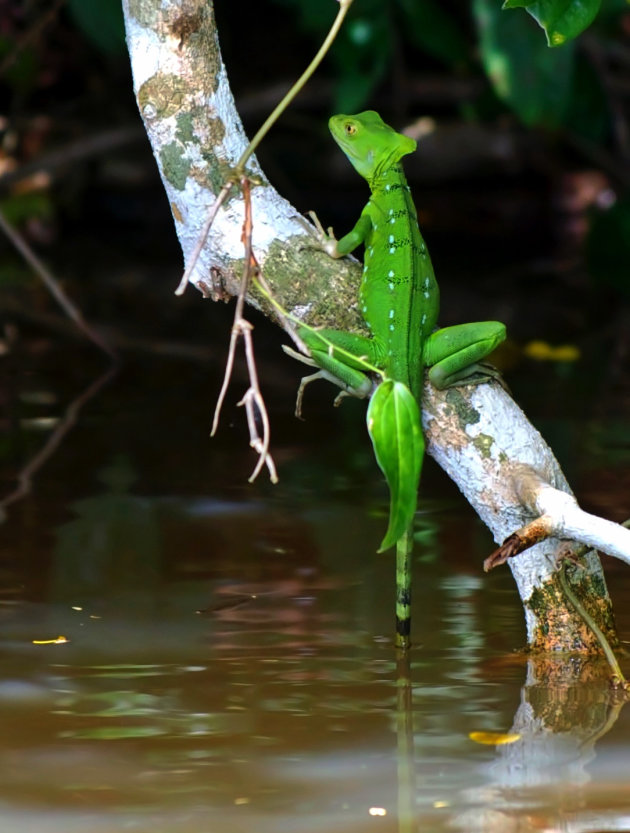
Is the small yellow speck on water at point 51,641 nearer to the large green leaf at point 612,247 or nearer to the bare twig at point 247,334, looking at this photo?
the bare twig at point 247,334

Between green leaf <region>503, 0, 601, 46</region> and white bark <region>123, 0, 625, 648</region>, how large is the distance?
1.86 ft

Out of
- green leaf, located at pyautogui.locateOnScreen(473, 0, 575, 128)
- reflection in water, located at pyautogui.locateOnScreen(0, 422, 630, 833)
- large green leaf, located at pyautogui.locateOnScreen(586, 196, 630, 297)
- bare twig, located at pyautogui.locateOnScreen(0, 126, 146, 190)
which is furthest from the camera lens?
bare twig, located at pyautogui.locateOnScreen(0, 126, 146, 190)

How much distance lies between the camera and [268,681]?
216cm

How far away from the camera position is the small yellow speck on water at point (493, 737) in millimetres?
1924

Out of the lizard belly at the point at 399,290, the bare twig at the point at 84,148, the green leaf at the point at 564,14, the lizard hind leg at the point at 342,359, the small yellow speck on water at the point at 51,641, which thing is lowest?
the small yellow speck on water at the point at 51,641

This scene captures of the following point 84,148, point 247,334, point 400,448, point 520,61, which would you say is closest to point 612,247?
point 520,61

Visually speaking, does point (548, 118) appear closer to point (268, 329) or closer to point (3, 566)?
point (268, 329)

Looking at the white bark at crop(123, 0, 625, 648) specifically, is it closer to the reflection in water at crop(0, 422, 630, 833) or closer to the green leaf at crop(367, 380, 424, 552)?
the reflection in water at crop(0, 422, 630, 833)

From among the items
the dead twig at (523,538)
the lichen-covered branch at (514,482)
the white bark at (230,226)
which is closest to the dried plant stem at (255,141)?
the white bark at (230,226)

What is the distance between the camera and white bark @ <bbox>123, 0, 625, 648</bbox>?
2.16 meters

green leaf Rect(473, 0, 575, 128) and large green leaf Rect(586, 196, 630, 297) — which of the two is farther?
large green leaf Rect(586, 196, 630, 297)

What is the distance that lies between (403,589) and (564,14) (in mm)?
949

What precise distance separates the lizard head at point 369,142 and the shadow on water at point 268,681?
815 millimetres

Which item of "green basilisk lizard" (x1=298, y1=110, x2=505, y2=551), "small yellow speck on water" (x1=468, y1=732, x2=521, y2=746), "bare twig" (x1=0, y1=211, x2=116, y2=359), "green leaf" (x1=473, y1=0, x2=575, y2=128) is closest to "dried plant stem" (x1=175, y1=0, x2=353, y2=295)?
"green basilisk lizard" (x1=298, y1=110, x2=505, y2=551)
